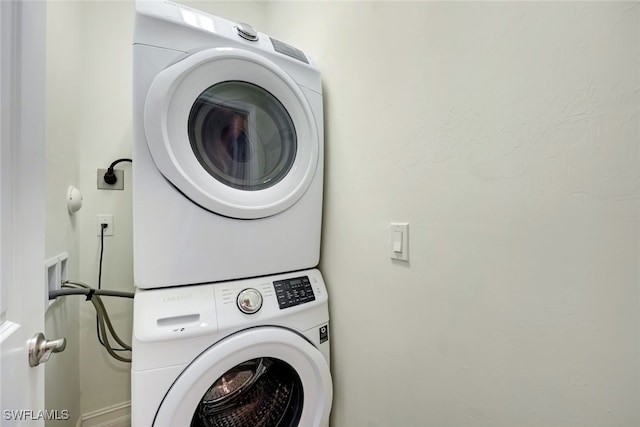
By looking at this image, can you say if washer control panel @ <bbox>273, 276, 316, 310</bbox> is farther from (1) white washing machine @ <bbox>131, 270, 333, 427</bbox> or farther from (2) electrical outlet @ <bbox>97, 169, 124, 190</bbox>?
(2) electrical outlet @ <bbox>97, 169, 124, 190</bbox>

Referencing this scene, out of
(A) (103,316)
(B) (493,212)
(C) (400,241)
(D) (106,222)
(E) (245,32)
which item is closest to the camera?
(B) (493,212)

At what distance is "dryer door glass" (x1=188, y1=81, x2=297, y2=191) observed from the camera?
0.89 metres

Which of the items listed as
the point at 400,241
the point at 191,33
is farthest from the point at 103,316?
the point at 400,241

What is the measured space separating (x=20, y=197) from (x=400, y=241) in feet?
2.65

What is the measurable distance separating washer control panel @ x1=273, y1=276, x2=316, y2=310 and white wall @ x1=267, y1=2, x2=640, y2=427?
0.15m

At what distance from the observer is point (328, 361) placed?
40.1 inches

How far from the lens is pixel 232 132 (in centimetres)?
96

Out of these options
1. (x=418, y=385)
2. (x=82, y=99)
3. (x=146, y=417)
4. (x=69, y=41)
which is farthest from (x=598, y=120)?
(x=82, y=99)

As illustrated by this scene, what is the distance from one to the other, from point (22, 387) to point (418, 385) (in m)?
0.86

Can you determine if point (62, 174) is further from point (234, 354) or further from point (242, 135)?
point (234, 354)

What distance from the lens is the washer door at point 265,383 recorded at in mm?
811

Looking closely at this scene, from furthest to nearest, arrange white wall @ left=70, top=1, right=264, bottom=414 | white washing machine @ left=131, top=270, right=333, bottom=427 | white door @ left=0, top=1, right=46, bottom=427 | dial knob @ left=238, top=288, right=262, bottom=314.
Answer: white wall @ left=70, top=1, right=264, bottom=414 < dial knob @ left=238, top=288, right=262, bottom=314 < white washing machine @ left=131, top=270, right=333, bottom=427 < white door @ left=0, top=1, right=46, bottom=427

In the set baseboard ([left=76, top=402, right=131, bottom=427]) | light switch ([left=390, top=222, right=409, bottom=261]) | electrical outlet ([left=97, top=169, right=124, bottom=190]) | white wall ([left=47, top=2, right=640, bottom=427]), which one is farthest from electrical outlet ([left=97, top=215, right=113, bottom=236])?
light switch ([left=390, top=222, right=409, bottom=261])

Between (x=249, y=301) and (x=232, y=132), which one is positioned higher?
(x=232, y=132)
